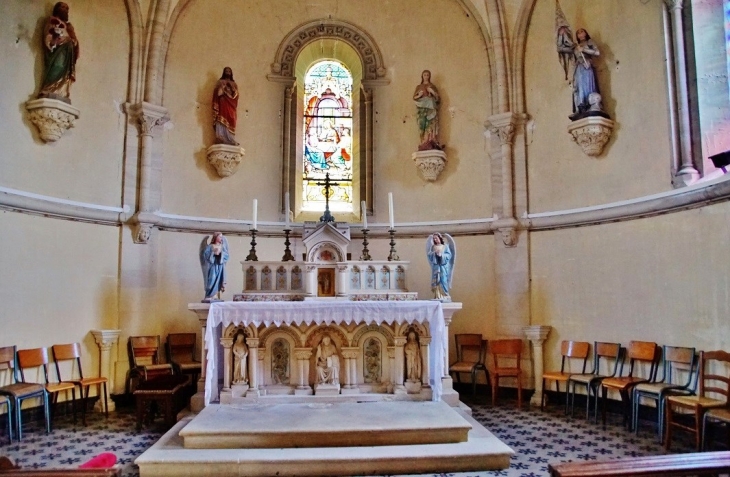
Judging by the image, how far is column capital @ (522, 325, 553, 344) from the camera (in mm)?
8492

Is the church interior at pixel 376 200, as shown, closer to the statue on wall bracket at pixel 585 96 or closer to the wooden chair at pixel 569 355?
the statue on wall bracket at pixel 585 96

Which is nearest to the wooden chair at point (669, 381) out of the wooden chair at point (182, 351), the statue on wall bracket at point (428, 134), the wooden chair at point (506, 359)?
the wooden chair at point (506, 359)

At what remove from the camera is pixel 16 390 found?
6355mm

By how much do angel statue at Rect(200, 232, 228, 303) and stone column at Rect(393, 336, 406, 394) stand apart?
249 cm

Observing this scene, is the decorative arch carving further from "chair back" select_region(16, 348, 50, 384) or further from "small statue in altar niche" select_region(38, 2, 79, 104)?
"chair back" select_region(16, 348, 50, 384)

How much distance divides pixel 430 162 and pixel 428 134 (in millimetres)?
505

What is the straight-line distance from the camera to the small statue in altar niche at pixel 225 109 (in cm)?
926

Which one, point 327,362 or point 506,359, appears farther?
point 506,359

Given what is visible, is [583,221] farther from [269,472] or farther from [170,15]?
[170,15]

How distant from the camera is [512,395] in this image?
887 cm

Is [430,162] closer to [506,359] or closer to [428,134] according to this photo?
[428,134]

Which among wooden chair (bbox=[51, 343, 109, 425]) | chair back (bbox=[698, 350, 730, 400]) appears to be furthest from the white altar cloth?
chair back (bbox=[698, 350, 730, 400])

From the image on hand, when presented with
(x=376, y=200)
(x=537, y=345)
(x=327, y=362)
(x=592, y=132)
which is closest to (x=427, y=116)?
(x=376, y=200)

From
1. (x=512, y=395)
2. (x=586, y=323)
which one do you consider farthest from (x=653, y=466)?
(x=512, y=395)
